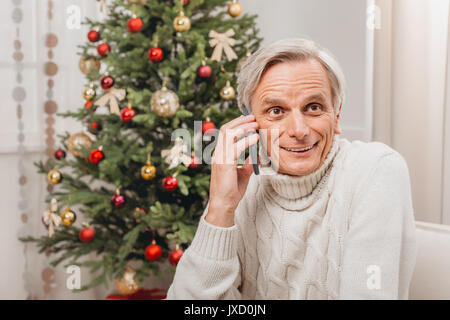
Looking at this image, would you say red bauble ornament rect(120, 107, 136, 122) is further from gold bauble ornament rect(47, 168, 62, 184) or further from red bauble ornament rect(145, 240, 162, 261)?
red bauble ornament rect(145, 240, 162, 261)

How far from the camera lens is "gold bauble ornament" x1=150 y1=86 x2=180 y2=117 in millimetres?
1668

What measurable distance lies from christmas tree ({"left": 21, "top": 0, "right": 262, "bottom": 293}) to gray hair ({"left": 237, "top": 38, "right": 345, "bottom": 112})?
0.78 m

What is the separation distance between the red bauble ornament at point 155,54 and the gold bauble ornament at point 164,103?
139 mm

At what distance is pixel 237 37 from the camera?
6.15 feet

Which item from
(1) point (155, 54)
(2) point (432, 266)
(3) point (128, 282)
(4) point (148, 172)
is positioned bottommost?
(3) point (128, 282)

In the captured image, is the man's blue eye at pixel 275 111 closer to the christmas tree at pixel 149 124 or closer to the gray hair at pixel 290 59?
the gray hair at pixel 290 59

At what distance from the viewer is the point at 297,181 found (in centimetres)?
94

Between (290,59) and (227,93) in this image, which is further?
(227,93)

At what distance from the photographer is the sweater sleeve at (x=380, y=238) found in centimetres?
78

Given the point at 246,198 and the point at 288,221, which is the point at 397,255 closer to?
the point at 288,221

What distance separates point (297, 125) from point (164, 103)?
89cm

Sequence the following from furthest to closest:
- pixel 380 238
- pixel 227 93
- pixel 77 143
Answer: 1. pixel 77 143
2. pixel 227 93
3. pixel 380 238

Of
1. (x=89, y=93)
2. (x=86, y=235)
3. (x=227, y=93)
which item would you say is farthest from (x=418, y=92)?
(x=86, y=235)

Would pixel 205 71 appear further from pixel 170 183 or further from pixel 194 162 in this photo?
pixel 170 183
